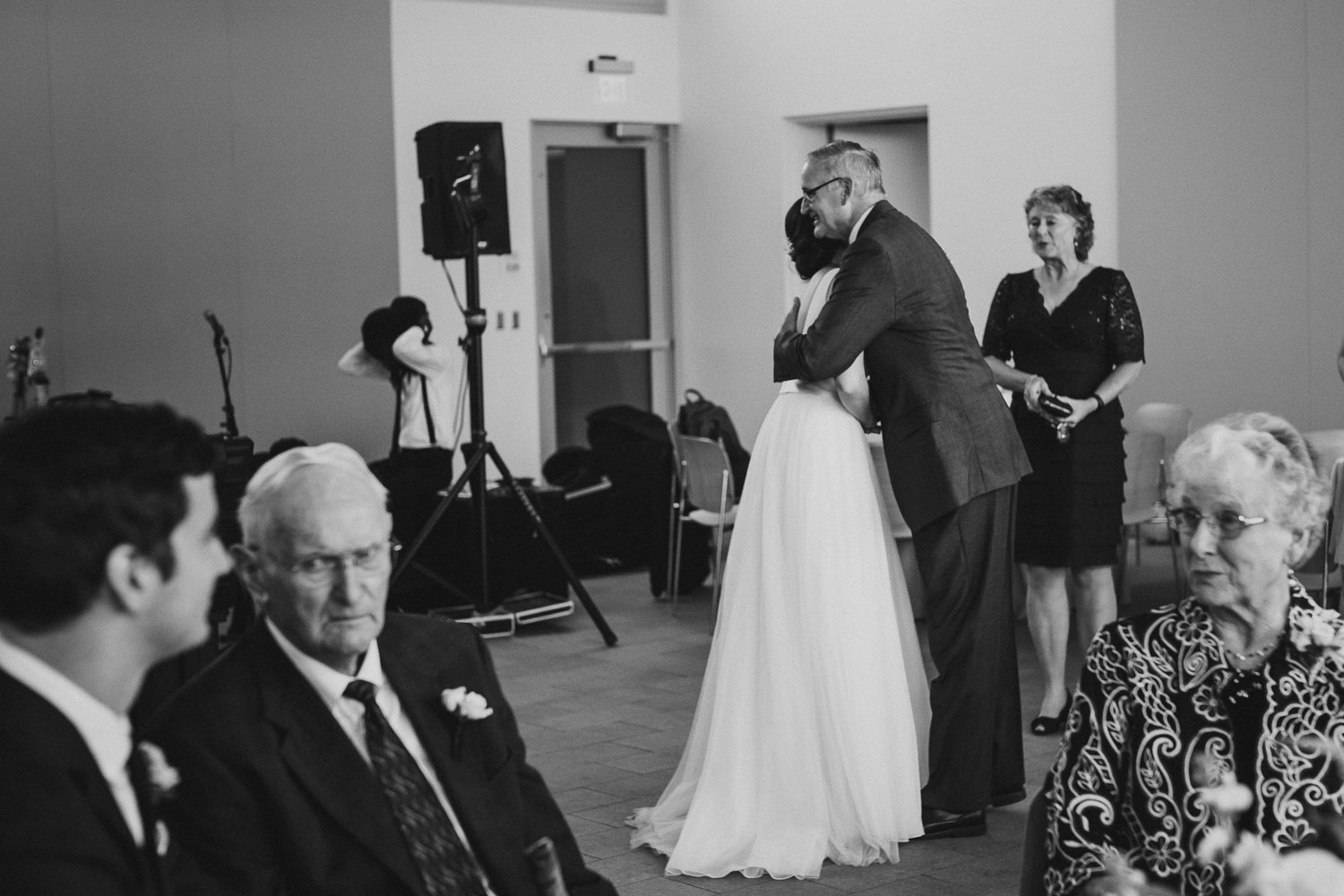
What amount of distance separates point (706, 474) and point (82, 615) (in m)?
5.97

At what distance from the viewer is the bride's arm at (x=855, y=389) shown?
421 cm

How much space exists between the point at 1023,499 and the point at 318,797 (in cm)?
373

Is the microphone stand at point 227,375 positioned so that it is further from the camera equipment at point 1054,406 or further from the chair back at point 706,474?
the camera equipment at point 1054,406

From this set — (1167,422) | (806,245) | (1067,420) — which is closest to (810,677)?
(806,245)

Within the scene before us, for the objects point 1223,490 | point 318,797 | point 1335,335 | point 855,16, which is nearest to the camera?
point 318,797

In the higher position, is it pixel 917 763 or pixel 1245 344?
pixel 1245 344

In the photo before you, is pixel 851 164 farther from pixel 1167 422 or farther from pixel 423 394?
pixel 423 394

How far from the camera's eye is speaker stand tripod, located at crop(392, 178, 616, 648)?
6949 millimetres

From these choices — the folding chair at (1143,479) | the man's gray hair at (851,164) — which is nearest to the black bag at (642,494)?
the folding chair at (1143,479)

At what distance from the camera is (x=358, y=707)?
2.21 m

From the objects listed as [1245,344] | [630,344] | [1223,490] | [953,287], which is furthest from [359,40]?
[1223,490]

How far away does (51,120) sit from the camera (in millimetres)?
8711

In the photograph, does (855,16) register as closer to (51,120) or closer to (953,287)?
(51,120)

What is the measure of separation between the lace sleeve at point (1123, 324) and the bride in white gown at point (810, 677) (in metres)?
1.44
